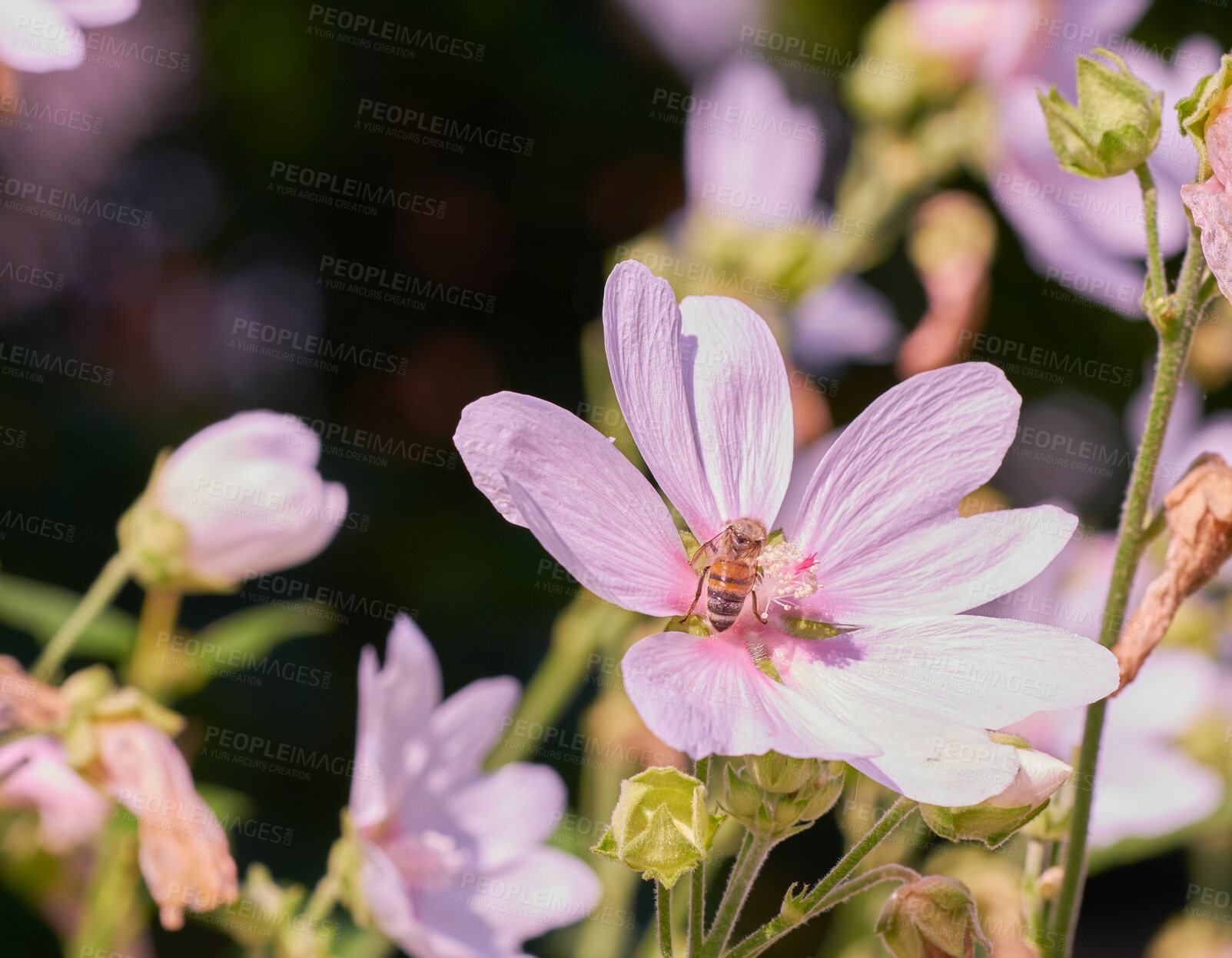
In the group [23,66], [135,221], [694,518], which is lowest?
[694,518]

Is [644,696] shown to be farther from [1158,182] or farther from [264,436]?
[1158,182]

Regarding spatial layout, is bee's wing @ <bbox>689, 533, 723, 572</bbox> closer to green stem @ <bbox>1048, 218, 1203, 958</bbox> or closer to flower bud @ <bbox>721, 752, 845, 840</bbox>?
flower bud @ <bbox>721, 752, 845, 840</bbox>

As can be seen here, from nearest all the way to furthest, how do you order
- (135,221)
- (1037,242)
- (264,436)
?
(264,436)
(1037,242)
(135,221)

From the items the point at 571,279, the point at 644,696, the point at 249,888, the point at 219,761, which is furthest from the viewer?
the point at 571,279

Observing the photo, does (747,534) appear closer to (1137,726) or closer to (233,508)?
(233,508)

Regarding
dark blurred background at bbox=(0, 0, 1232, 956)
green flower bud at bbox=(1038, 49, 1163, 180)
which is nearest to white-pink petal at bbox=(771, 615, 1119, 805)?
green flower bud at bbox=(1038, 49, 1163, 180)

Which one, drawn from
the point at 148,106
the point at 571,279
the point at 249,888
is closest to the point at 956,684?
the point at 249,888
